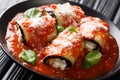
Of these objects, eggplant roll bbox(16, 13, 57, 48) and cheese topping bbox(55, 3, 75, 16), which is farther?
cheese topping bbox(55, 3, 75, 16)

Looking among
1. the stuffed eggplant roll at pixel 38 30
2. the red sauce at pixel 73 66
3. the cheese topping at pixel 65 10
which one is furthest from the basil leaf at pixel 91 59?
the cheese topping at pixel 65 10

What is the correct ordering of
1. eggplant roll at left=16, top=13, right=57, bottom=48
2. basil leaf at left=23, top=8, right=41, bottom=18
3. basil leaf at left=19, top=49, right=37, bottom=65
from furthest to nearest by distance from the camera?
1. basil leaf at left=23, top=8, right=41, bottom=18
2. eggplant roll at left=16, top=13, right=57, bottom=48
3. basil leaf at left=19, top=49, right=37, bottom=65

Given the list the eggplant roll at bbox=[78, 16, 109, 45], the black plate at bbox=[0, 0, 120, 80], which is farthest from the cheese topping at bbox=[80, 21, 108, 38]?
the black plate at bbox=[0, 0, 120, 80]

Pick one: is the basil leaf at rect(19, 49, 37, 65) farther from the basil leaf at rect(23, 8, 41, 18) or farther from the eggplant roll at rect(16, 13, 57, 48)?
the basil leaf at rect(23, 8, 41, 18)

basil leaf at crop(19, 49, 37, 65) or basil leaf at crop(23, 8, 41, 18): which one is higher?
basil leaf at crop(23, 8, 41, 18)

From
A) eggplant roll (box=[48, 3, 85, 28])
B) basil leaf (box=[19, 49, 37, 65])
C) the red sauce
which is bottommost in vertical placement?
the red sauce

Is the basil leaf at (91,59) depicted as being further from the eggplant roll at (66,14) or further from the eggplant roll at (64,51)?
the eggplant roll at (66,14)
